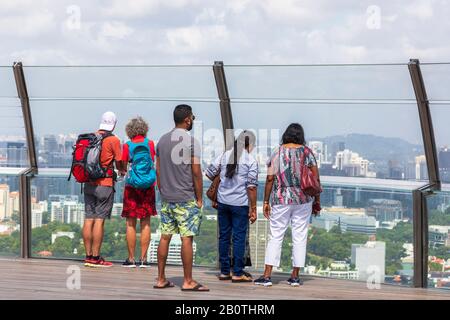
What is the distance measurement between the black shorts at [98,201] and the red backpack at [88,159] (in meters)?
0.13

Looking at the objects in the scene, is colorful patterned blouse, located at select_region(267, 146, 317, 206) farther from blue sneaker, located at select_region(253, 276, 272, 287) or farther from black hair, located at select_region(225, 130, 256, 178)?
blue sneaker, located at select_region(253, 276, 272, 287)

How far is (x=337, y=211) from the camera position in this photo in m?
11.4

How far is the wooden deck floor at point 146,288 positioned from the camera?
10016mm

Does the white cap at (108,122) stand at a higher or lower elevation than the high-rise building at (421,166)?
higher

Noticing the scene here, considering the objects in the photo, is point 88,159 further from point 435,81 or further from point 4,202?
point 435,81

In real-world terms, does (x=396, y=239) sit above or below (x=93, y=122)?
below

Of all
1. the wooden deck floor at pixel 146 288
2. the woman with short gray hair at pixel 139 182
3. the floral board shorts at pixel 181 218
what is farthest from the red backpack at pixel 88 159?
the floral board shorts at pixel 181 218

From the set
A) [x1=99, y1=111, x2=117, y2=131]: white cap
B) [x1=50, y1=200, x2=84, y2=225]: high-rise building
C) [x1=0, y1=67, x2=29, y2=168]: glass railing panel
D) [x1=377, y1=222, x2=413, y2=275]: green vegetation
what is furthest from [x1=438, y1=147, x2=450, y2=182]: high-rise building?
[x1=0, y1=67, x2=29, y2=168]: glass railing panel

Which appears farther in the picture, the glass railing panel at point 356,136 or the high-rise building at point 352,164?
the high-rise building at point 352,164

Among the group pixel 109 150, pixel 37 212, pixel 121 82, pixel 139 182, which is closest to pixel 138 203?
pixel 139 182

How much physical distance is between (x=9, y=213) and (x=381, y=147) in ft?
16.0

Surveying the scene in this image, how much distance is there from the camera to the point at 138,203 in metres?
12.0

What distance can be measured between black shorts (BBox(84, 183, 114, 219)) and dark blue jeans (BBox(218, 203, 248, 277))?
5.00 ft

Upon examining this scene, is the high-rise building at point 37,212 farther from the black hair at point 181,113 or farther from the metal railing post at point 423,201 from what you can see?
the metal railing post at point 423,201
